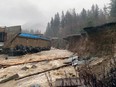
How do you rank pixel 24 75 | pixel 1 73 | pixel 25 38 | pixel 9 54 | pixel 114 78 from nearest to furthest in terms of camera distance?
pixel 114 78 < pixel 24 75 < pixel 1 73 < pixel 9 54 < pixel 25 38

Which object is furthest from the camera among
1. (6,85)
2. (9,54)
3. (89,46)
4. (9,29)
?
(9,29)

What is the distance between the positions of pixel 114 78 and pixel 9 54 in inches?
1008

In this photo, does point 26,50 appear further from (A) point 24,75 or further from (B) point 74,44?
(A) point 24,75

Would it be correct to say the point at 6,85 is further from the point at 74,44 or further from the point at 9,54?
the point at 74,44

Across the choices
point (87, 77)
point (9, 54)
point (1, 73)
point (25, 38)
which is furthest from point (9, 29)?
point (87, 77)

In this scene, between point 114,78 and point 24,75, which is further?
point 24,75

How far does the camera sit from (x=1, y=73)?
18.4 meters

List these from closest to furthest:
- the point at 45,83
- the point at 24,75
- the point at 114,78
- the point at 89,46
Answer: the point at 114,78 → the point at 45,83 → the point at 24,75 → the point at 89,46

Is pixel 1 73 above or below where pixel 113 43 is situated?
below

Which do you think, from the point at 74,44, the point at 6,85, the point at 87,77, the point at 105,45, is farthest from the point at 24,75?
the point at 74,44

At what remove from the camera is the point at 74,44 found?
30703 millimetres

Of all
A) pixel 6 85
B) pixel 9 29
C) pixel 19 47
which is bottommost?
pixel 6 85

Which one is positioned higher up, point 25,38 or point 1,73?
point 25,38

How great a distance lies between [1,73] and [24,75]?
8.85 feet
